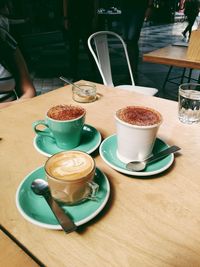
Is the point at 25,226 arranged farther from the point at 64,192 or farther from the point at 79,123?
the point at 79,123

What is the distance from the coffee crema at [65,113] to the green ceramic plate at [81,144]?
9 centimetres

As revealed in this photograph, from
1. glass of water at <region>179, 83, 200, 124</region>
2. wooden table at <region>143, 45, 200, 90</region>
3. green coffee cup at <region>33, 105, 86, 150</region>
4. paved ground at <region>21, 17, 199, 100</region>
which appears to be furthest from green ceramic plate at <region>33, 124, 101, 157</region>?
paved ground at <region>21, 17, 199, 100</region>

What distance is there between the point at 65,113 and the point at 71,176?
32 cm

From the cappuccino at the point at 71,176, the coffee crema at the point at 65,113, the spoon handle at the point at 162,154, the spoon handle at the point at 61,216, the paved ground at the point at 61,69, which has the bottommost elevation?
the paved ground at the point at 61,69

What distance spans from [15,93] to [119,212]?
1.34 m

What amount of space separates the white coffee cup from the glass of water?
37cm

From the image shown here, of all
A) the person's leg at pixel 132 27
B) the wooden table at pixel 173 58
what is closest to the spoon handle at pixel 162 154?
the wooden table at pixel 173 58

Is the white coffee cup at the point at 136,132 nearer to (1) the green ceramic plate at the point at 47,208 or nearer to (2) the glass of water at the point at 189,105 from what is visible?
(1) the green ceramic plate at the point at 47,208

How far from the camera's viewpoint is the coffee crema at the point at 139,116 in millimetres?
719

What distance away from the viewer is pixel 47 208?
1.91ft

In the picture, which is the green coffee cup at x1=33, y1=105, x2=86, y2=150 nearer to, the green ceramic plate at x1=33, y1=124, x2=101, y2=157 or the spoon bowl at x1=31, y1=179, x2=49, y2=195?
the green ceramic plate at x1=33, y1=124, x2=101, y2=157

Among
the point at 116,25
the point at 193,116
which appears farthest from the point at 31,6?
the point at 193,116

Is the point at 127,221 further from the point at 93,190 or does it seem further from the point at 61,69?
the point at 61,69

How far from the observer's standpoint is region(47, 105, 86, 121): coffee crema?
82cm
